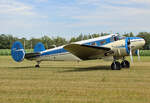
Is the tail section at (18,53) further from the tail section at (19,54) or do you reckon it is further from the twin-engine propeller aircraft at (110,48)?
the twin-engine propeller aircraft at (110,48)

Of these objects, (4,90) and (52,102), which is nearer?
(52,102)

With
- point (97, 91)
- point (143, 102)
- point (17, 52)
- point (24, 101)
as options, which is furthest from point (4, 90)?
point (17, 52)

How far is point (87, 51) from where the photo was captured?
17.3 m

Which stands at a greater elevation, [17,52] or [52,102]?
[17,52]

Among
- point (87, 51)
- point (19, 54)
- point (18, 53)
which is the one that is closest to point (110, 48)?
point (87, 51)

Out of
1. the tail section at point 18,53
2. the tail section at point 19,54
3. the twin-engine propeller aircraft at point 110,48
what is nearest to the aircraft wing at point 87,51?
the twin-engine propeller aircraft at point 110,48

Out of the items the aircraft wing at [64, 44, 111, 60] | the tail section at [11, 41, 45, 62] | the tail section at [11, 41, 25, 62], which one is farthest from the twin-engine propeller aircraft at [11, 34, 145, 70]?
the tail section at [11, 41, 25, 62]

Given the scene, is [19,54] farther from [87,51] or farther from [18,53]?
[87,51]

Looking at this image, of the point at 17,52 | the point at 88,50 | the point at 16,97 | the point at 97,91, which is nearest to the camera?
the point at 16,97

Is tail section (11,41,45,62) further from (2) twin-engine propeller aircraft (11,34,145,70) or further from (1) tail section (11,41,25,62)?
(2) twin-engine propeller aircraft (11,34,145,70)

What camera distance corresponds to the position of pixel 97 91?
27.3ft

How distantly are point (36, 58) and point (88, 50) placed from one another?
5.75 m

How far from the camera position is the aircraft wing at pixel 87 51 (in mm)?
16309

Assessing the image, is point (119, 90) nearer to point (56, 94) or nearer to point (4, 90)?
point (56, 94)
